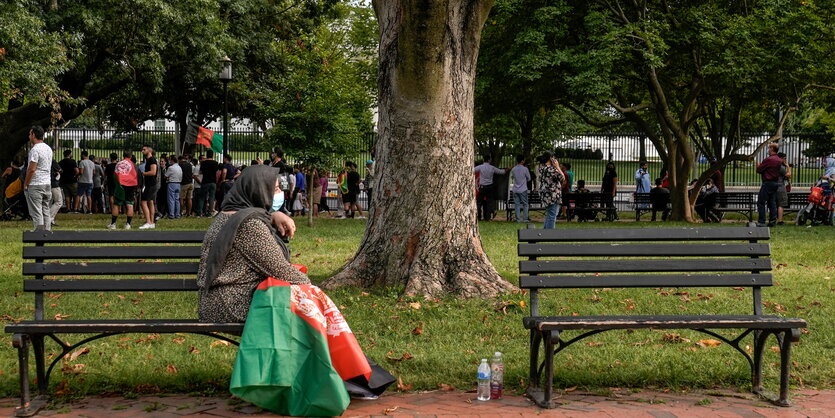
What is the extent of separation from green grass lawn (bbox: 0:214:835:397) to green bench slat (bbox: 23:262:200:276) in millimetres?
657

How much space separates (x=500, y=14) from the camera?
24188 millimetres

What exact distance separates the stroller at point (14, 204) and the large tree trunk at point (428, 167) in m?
17.0

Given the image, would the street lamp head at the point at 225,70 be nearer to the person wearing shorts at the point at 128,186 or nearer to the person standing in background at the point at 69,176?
the person standing in background at the point at 69,176

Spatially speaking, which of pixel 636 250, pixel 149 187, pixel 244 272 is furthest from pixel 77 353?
pixel 149 187

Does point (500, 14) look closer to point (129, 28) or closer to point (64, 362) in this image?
point (129, 28)

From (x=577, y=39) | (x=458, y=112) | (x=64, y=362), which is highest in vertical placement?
(x=577, y=39)

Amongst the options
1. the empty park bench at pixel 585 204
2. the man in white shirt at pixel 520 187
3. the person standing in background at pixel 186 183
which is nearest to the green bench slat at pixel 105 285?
the man in white shirt at pixel 520 187

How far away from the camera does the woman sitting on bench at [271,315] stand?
522 cm

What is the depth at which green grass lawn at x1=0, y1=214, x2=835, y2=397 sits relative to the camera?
620cm

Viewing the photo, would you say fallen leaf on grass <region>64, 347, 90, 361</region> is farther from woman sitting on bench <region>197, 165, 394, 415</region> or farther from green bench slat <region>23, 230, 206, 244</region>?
woman sitting on bench <region>197, 165, 394, 415</region>

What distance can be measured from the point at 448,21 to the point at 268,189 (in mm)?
3610

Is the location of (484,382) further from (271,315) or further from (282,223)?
(282,223)

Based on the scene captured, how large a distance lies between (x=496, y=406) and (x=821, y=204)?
18.9m

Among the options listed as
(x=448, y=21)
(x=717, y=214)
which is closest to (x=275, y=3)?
(x=717, y=214)
